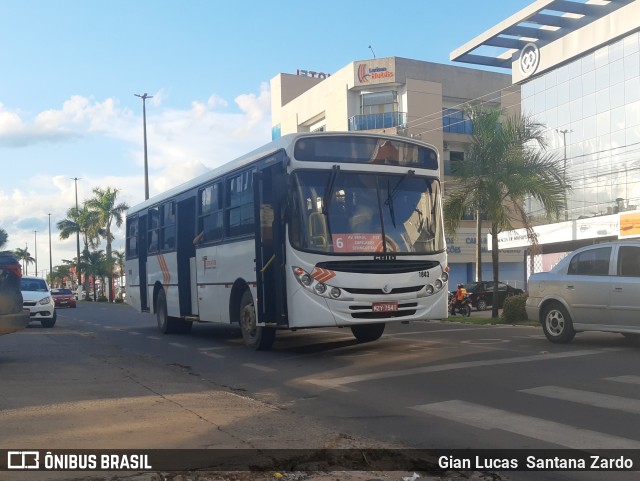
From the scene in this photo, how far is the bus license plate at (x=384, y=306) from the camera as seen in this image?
11.5 meters

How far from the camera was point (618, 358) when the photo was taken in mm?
10938

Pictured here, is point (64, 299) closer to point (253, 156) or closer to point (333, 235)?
point (253, 156)

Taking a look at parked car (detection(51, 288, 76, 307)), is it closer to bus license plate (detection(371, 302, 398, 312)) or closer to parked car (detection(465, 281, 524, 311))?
parked car (detection(465, 281, 524, 311))

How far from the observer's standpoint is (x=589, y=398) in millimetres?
8000

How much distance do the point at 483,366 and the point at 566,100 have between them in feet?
115

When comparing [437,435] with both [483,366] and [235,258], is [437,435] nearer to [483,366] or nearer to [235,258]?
[483,366]

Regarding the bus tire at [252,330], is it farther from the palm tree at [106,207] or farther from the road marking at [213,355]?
the palm tree at [106,207]

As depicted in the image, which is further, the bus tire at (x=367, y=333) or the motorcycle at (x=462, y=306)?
the motorcycle at (x=462, y=306)

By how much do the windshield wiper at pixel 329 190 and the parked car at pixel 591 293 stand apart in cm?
460

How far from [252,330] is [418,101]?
1514 inches

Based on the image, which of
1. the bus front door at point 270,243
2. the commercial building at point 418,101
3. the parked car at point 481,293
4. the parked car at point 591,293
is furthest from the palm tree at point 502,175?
the commercial building at point 418,101

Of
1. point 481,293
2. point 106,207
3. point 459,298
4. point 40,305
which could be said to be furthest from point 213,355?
point 106,207

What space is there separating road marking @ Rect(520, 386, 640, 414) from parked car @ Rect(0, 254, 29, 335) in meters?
8.36

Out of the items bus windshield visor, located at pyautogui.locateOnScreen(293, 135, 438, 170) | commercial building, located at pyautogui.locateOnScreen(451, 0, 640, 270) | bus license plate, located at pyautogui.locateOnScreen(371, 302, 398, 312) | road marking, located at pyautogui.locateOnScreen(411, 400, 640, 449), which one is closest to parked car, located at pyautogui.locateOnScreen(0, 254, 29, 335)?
bus windshield visor, located at pyautogui.locateOnScreen(293, 135, 438, 170)
